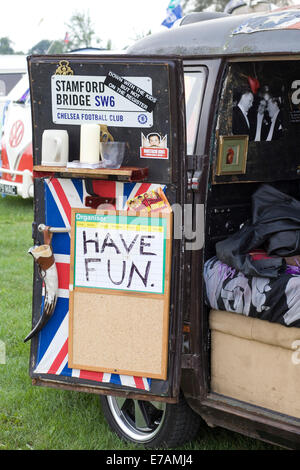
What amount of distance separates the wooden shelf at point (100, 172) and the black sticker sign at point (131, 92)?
0.28m

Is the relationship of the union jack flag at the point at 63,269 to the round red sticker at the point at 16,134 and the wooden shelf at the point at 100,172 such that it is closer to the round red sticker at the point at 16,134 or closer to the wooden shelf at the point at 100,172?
the wooden shelf at the point at 100,172

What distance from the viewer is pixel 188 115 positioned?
3377 millimetres

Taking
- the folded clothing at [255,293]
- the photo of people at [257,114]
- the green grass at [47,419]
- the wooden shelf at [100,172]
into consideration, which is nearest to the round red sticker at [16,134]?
the green grass at [47,419]

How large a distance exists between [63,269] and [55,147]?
61 centimetres

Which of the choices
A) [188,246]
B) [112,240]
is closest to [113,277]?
[112,240]

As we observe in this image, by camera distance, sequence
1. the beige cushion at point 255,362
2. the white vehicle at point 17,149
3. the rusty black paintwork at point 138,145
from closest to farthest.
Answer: the rusty black paintwork at point 138,145 → the beige cushion at point 255,362 → the white vehicle at point 17,149

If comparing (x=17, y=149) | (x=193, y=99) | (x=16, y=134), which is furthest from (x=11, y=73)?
(x=193, y=99)

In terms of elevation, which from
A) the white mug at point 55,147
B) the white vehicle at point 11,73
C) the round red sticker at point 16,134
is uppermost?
the white vehicle at point 11,73

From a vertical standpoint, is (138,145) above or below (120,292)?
above

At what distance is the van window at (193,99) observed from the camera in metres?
3.31

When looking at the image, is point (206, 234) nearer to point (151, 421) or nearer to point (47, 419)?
point (151, 421)

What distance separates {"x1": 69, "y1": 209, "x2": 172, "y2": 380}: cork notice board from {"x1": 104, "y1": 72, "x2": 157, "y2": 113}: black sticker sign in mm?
487

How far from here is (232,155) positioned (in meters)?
3.60

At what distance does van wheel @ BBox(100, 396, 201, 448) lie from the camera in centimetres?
360
